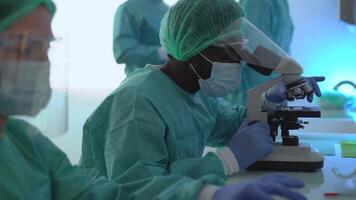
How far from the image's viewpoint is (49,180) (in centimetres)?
103

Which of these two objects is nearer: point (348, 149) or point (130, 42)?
point (348, 149)

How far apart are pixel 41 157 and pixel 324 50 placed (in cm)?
244

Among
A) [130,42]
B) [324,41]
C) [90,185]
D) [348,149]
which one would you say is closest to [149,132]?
[90,185]

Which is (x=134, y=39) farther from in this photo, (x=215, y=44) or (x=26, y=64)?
(x=26, y=64)

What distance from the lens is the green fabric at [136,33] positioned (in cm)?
258

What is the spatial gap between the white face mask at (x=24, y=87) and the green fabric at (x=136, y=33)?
5.63 feet

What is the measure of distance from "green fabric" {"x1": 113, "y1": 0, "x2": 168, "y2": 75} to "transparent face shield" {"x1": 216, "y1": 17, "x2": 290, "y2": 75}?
1.11 m

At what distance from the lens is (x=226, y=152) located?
56.4 inches

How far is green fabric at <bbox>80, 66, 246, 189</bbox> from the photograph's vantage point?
126 centimetres

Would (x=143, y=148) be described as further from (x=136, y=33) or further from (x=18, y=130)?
(x=136, y=33)

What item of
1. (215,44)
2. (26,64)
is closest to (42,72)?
(26,64)

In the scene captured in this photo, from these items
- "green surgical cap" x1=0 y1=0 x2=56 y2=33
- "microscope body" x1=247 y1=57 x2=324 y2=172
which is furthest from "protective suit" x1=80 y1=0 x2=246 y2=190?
"green surgical cap" x1=0 y1=0 x2=56 y2=33

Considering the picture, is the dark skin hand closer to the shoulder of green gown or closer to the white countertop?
the white countertop

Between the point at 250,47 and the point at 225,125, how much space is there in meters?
0.36
